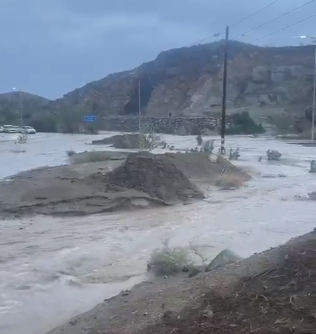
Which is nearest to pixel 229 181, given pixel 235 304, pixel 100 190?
pixel 100 190

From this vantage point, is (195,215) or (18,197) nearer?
(195,215)

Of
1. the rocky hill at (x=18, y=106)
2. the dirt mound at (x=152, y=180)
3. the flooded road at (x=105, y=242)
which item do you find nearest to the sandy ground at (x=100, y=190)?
the dirt mound at (x=152, y=180)

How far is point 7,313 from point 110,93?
123 meters

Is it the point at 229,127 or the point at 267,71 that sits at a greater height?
the point at 267,71

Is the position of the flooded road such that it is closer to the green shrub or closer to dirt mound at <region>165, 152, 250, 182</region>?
dirt mound at <region>165, 152, 250, 182</region>

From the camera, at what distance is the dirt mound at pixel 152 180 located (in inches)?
760

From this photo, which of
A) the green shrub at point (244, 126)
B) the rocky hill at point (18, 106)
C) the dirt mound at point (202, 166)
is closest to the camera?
the dirt mound at point (202, 166)

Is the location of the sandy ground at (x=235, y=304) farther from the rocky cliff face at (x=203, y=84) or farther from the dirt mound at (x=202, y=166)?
the rocky cliff face at (x=203, y=84)

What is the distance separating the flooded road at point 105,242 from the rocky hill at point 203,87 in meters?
61.1

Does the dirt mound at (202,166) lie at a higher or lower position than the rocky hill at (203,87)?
lower

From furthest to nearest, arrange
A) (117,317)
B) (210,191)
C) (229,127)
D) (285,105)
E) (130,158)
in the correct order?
(285,105)
(229,127)
(210,191)
(130,158)
(117,317)

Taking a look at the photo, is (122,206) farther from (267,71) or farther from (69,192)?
(267,71)

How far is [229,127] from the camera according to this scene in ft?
261

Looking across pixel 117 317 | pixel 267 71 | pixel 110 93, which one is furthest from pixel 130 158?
pixel 110 93
